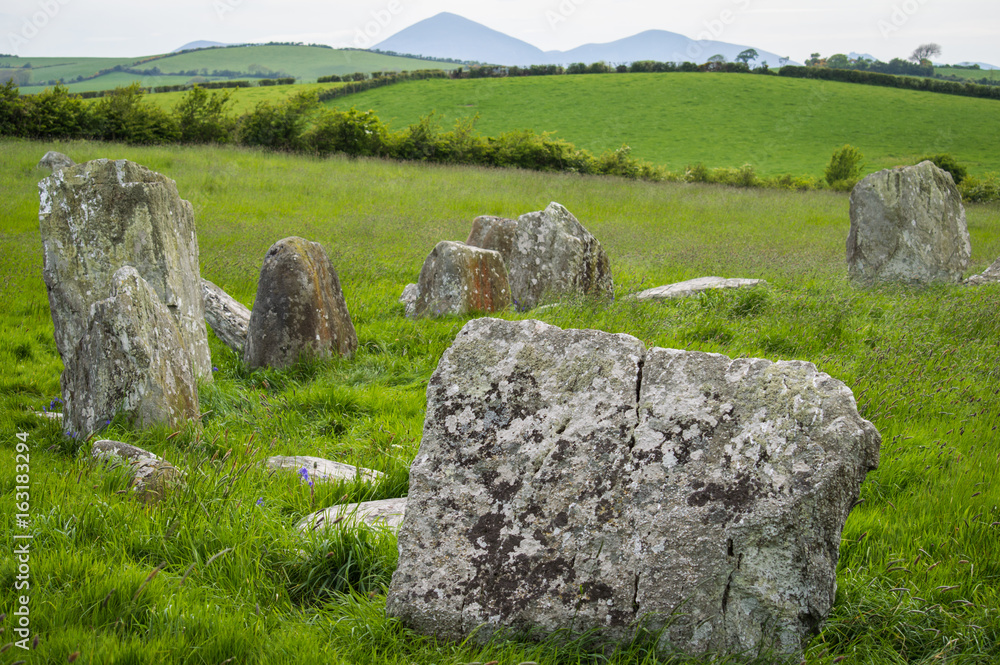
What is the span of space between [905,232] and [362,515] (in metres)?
13.2

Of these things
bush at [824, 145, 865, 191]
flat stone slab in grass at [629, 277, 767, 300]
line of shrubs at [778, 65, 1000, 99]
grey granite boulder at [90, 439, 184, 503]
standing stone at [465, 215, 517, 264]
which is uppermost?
line of shrubs at [778, 65, 1000, 99]

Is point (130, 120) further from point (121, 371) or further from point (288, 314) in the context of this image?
point (121, 371)

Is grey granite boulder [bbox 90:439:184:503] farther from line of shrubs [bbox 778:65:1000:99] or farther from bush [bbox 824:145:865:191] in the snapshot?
line of shrubs [bbox 778:65:1000:99]

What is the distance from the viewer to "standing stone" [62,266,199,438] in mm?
4961

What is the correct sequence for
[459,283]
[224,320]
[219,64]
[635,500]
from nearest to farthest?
[635,500]
[224,320]
[459,283]
[219,64]

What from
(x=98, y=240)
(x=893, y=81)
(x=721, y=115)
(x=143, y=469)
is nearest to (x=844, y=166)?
(x=721, y=115)

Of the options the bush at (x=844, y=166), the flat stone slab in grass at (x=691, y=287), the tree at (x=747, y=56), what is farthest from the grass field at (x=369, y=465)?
the tree at (x=747, y=56)

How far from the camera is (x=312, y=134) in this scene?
94.1 ft

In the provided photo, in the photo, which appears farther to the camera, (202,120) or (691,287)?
(202,120)

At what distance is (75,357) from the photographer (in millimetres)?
5246

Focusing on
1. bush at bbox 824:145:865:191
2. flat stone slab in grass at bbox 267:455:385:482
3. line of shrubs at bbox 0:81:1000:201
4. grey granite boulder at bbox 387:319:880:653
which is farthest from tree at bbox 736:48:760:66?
grey granite boulder at bbox 387:319:880:653

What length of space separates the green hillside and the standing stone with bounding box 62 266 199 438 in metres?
96.8

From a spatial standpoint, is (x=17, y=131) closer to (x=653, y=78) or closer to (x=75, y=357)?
(x=75, y=357)

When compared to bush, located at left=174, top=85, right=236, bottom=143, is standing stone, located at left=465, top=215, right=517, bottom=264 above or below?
below
